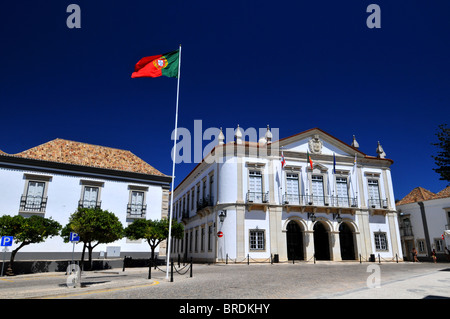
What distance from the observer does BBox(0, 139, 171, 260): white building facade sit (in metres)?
19.4

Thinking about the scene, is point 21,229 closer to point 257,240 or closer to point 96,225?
point 96,225

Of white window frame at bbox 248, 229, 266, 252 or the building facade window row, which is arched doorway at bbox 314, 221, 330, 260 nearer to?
white window frame at bbox 248, 229, 266, 252

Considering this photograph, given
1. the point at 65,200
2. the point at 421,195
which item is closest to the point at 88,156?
the point at 65,200

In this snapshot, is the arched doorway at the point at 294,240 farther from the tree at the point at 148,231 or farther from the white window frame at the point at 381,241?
the tree at the point at 148,231

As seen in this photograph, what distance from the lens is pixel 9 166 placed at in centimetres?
1955

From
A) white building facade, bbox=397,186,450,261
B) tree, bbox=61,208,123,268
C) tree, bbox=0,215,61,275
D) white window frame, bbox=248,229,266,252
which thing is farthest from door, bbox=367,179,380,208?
tree, bbox=0,215,61,275

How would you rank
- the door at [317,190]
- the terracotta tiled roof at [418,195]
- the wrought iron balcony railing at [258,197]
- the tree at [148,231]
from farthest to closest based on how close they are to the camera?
the terracotta tiled roof at [418,195] < the door at [317,190] < the wrought iron balcony railing at [258,197] < the tree at [148,231]

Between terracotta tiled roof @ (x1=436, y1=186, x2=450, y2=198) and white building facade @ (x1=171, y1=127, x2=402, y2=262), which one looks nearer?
white building facade @ (x1=171, y1=127, x2=402, y2=262)

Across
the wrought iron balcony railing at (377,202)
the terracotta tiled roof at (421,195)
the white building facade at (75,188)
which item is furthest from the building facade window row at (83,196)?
the terracotta tiled roof at (421,195)

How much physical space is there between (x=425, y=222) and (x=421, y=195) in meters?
3.12

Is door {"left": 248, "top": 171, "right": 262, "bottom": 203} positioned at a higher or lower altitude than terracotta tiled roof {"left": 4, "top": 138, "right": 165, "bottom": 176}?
lower

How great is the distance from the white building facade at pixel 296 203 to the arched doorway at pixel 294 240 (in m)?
0.08

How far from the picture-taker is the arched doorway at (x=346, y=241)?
26.7 metres

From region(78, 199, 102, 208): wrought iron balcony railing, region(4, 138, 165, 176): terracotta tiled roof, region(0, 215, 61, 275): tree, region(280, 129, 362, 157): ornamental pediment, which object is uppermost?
region(280, 129, 362, 157): ornamental pediment
